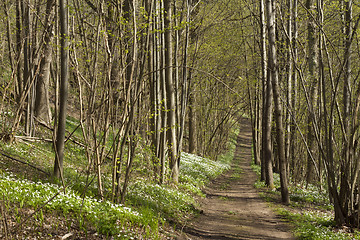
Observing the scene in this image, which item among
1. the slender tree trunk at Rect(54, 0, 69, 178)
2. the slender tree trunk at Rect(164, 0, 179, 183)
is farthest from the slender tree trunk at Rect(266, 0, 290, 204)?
the slender tree trunk at Rect(54, 0, 69, 178)

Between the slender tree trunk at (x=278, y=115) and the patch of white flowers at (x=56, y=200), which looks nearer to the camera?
the patch of white flowers at (x=56, y=200)

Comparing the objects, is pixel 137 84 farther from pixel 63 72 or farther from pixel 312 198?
pixel 312 198

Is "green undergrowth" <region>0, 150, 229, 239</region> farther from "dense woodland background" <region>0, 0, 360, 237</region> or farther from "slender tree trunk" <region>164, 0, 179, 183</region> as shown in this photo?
"slender tree trunk" <region>164, 0, 179, 183</region>

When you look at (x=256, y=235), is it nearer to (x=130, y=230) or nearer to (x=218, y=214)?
(x=218, y=214)

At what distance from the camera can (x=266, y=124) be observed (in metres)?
14.7

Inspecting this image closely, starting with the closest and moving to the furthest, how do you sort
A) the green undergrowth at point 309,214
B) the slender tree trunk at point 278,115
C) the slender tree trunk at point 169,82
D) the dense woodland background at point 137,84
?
1. the dense woodland background at point 137,84
2. the green undergrowth at point 309,214
3. the slender tree trunk at point 278,115
4. the slender tree trunk at point 169,82

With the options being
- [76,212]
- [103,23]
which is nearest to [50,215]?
[76,212]

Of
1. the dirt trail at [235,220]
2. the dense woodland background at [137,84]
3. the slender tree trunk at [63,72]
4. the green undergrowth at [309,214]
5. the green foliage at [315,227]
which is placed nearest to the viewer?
the dense woodland background at [137,84]

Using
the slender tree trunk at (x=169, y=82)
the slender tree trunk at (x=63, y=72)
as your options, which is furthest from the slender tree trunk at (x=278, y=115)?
the slender tree trunk at (x=63, y=72)

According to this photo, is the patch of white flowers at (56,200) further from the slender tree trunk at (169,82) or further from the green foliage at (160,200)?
the slender tree trunk at (169,82)

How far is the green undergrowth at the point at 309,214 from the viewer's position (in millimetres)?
7337

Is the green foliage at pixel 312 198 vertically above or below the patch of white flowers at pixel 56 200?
below

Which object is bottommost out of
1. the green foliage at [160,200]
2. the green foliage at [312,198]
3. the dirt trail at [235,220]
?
the green foliage at [312,198]

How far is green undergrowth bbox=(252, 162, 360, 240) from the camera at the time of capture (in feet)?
24.1
